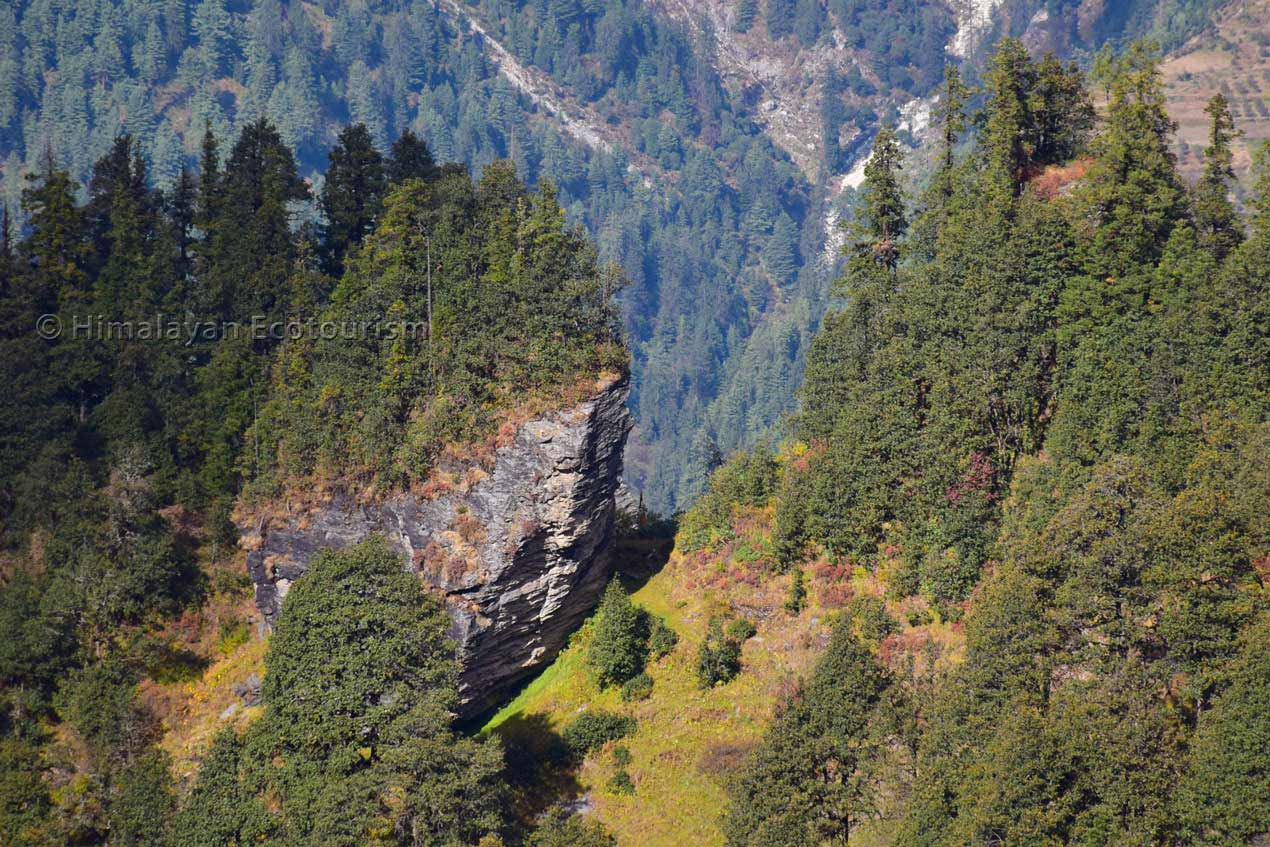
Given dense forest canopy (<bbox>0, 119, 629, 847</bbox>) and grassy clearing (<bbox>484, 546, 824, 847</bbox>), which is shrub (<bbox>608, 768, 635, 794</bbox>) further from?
dense forest canopy (<bbox>0, 119, 629, 847</bbox>)

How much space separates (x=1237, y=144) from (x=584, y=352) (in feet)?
496

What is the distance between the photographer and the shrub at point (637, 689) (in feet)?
178

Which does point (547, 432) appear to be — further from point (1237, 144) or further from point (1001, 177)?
point (1237, 144)

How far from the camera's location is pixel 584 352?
5659cm

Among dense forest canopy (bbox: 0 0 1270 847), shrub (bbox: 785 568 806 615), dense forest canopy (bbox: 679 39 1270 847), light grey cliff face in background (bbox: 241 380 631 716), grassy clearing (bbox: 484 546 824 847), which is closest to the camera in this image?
dense forest canopy (bbox: 679 39 1270 847)

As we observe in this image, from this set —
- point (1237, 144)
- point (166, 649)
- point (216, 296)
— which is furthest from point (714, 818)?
point (1237, 144)

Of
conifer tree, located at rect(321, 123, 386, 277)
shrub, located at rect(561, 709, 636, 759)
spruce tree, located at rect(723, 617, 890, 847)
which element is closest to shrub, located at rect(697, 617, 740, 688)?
shrub, located at rect(561, 709, 636, 759)

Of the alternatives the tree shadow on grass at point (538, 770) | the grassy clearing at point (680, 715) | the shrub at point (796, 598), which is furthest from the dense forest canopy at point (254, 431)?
the shrub at point (796, 598)

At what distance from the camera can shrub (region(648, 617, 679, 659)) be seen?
55541 millimetres

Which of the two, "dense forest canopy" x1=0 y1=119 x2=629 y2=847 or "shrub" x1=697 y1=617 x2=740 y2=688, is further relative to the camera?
"shrub" x1=697 y1=617 x2=740 y2=688

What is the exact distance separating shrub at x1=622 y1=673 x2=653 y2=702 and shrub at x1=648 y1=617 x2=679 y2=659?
1.43m

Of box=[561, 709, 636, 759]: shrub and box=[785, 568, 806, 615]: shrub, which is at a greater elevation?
Result: box=[785, 568, 806, 615]: shrub

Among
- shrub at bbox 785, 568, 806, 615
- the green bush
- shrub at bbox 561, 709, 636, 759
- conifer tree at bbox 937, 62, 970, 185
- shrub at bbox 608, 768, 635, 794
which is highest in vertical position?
conifer tree at bbox 937, 62, 970, 185

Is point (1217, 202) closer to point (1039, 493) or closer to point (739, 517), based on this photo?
point (1039, 493)
